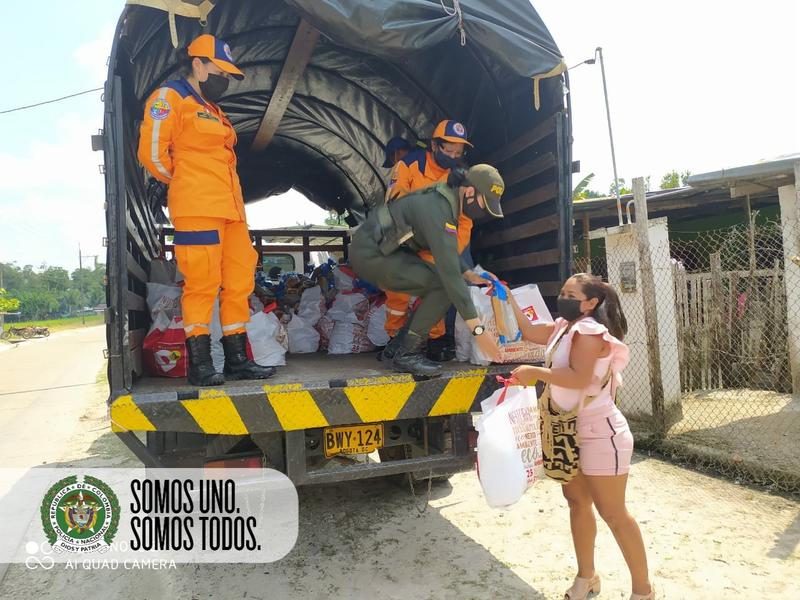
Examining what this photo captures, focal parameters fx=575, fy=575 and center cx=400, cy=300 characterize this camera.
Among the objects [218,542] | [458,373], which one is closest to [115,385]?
[218,542]

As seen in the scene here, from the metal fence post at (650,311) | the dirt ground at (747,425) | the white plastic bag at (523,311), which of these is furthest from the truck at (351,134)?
the dirt ground at (747,425)

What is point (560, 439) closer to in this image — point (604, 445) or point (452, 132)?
point (604, 445)

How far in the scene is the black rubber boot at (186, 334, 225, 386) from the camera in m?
2.78

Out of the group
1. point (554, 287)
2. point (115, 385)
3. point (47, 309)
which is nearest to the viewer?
point (115, 385)

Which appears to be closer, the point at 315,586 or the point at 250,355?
the point at 315,586

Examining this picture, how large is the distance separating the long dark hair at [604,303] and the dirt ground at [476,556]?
1233mm

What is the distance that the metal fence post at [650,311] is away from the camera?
505 centimetres

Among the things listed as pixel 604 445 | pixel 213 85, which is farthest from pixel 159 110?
pixel 604 445

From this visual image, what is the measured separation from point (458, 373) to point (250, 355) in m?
1.20

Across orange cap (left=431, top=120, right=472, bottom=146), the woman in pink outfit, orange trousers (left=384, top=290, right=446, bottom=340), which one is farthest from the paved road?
the woman in pink outfit

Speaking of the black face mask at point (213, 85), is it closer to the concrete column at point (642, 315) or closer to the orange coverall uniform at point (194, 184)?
the orange coverall uniform at point (194, 184)

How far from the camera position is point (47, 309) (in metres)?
76.2

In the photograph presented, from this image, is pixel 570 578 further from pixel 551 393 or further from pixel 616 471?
pixel 551 393

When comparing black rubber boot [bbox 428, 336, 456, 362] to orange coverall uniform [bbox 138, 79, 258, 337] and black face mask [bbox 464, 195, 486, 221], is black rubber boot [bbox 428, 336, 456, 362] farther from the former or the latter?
orange coverall uniform [bbox 138, 79, 258, 337]
